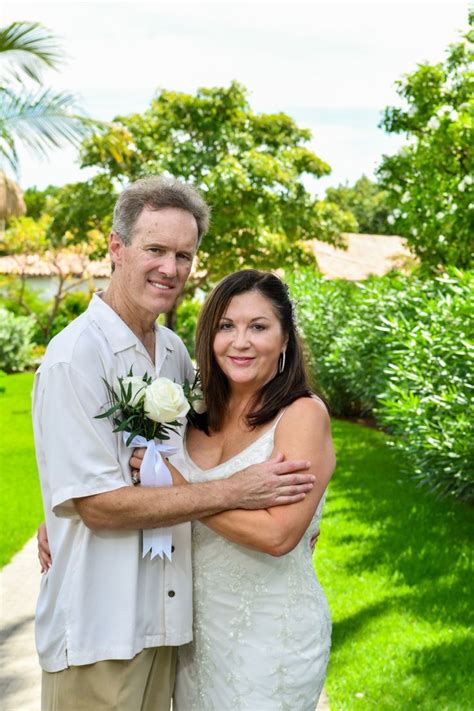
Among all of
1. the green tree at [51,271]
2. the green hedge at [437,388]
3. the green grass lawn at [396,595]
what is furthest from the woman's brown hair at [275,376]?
the green tree at [51,271]

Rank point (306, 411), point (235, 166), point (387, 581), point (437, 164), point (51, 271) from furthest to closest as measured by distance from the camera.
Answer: point (51, 271) → point (235, 166) → point (437, 164) → point (387, 581) → point (306, 411)

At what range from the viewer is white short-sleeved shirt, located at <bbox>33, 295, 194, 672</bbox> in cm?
265

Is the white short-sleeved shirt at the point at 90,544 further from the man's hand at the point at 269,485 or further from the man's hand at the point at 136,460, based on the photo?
the man's hand at the point at 269,485

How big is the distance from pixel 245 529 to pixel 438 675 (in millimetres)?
2856

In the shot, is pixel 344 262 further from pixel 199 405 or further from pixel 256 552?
pixel 256 552

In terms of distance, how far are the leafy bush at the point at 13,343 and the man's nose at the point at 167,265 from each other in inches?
857

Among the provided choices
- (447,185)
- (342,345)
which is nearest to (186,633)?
(447,185)

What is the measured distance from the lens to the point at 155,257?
294 centimetres

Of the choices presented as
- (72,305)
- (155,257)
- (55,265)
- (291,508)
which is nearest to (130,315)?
(155,257)

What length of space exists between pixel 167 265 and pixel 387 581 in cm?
446

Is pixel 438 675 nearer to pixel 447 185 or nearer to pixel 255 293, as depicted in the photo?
pixel 255 293

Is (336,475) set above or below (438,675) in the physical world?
below

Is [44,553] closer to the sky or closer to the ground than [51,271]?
closer to the sky

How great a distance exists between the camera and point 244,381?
3.02m
